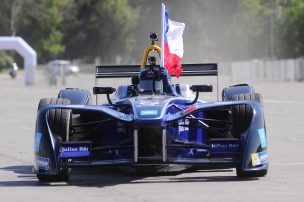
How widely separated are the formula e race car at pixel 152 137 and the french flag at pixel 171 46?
2.29 meters

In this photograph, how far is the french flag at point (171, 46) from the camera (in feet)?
51.4

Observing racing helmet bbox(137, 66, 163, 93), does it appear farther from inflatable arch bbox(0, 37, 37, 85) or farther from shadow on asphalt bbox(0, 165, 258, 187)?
inflatable arch bbox(0, 37, 37, 85)

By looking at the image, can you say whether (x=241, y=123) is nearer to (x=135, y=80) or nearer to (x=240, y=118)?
(x=240, y=118)

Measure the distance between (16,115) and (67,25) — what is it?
95.3 meters

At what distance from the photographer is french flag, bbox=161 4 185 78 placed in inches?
617

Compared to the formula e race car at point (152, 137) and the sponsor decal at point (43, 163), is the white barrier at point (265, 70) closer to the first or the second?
the formula e race car at point (152, 137)

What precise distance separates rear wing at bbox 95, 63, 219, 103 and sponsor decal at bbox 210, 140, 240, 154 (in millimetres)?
3525

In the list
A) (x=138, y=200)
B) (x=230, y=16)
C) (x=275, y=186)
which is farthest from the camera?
(x=230, y=16)

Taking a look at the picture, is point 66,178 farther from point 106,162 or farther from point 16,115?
point 16,115

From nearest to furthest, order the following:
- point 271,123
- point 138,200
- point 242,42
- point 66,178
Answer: point 138,200
point 66,178
point 271,123
point 242,42

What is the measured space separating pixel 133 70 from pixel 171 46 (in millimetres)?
964

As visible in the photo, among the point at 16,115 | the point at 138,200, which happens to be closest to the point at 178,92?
the point at 138,200

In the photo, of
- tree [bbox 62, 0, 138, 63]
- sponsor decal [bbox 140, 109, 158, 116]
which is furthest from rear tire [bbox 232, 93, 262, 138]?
tree [bbox 62, 0, 138, 63]

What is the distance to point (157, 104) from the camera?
500 inches
